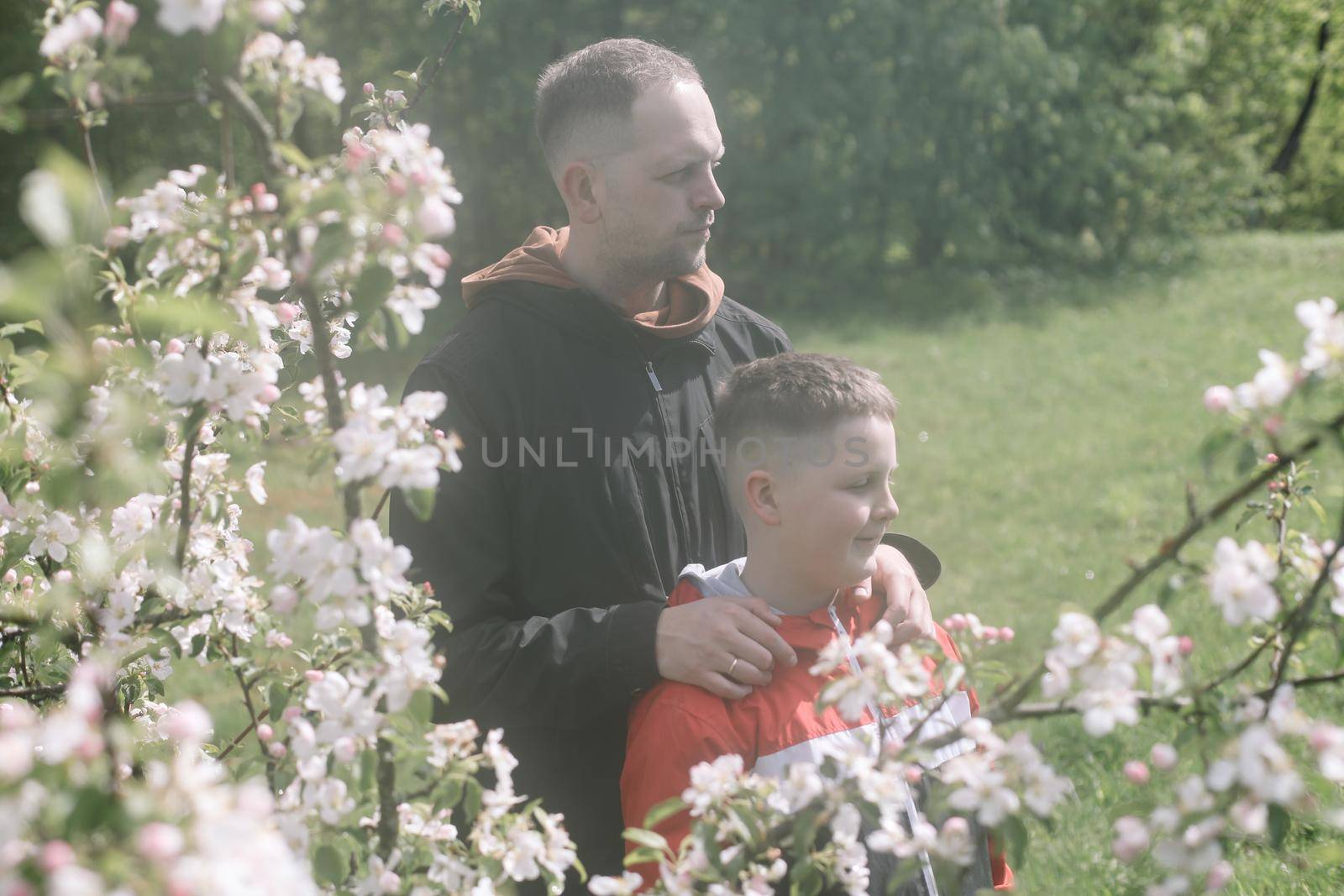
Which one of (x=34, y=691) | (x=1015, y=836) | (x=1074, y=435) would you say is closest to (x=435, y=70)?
(x=34, y=691)

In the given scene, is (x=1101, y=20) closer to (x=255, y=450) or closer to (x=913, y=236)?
(x=913, y=236)

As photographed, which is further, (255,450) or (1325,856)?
(255,450)

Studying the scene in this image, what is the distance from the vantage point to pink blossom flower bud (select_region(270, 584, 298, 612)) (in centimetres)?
148

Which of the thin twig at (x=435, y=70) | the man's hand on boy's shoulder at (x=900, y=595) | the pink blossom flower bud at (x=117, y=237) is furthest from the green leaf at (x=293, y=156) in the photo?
the man's hand on boy's shoulder at (x=900, y=595)

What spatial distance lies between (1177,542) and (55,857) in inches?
47.0

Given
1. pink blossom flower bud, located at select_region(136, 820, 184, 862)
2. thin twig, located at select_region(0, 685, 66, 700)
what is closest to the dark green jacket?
thin twig, located at select_region(0, 685, 66, 700)

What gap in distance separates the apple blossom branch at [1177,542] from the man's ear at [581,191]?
1649 millimetres

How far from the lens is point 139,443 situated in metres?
1.54

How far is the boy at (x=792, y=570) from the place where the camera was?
2.16 meters

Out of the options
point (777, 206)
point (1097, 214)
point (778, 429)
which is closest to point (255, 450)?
point (778, 429)

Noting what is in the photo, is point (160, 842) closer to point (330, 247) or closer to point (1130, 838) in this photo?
point (330, 247)

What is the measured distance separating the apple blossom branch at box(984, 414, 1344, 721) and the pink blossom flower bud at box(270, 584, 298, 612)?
3.02 feet

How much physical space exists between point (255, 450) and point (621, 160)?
1.30 metres

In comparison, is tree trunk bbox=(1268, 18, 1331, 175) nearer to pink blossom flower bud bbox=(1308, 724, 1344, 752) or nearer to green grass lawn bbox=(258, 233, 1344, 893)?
green grass lawn bbox=(258, 233, 1344, 893)
